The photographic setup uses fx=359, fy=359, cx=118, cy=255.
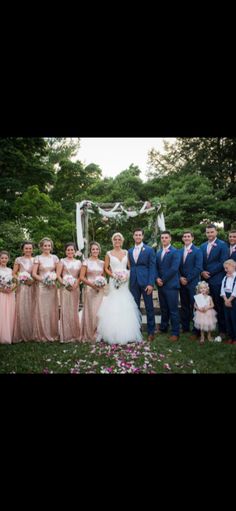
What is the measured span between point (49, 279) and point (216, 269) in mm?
2511

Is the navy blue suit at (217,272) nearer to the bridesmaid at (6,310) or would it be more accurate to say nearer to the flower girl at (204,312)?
the flower girl at (204,312)

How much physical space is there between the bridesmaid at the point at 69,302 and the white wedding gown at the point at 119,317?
1.24 feet

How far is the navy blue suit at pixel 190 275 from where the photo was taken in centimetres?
549

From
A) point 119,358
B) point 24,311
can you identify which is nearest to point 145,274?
point 119,358

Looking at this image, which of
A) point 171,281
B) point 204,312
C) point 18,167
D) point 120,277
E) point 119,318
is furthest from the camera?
point 18,167

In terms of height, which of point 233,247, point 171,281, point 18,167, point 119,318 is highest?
point 18,167

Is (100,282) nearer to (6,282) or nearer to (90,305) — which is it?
(90,305)

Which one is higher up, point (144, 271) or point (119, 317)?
point (144, 271)

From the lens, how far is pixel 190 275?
5.53 meters
